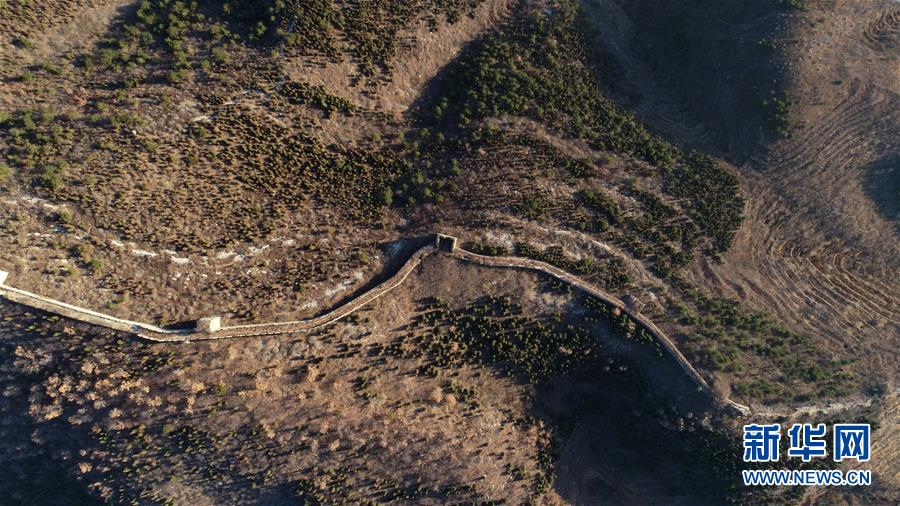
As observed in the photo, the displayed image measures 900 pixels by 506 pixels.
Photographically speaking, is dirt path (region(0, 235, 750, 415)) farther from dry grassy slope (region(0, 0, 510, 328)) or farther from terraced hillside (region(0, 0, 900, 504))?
dry grassy slope (region(0, 0, 510, 328))

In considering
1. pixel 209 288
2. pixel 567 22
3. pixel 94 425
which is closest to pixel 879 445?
pixel 567 22

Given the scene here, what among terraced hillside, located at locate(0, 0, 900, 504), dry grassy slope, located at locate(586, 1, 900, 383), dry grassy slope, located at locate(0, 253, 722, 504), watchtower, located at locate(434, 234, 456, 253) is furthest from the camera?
dry grassy slope, located at locate(586, 1, 900, 383)

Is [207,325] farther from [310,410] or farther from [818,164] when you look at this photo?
[818,164]

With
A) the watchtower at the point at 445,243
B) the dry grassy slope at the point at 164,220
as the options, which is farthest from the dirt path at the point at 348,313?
the dry grassy slope at the point at 164,220

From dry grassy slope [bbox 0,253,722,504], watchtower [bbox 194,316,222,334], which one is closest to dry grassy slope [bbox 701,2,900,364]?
dry grassy slope [bbox 0,253,722,504]

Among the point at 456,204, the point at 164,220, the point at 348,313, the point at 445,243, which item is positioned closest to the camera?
the point at 164,220

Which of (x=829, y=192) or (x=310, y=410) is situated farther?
(x=829, y=192)

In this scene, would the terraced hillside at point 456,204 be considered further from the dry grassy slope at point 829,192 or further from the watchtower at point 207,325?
the watchtower at point 207,325

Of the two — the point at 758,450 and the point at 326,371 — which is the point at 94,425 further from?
the point at 758,450

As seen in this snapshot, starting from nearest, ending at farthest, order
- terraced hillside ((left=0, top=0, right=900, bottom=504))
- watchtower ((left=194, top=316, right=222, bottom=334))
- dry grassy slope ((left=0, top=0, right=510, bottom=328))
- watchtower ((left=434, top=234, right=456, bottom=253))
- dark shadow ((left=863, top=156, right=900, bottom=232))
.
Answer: dry grassy slope ((left=0, top=0, right=510, bottom=328)), terraced hillside ((left=0, top=0, right=900, bottom=504)), watchtower ((left=194, top=316, right=222, bottom=334)), watchtower ((left=434, top=234, right=456, bottom=253)), dark shadow ((left=863, top=156, right=900, bottom=232))

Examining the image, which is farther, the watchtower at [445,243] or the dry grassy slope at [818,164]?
the dry grassy slope at [818,164]

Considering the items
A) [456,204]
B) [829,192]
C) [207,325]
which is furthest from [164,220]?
[829,192]
